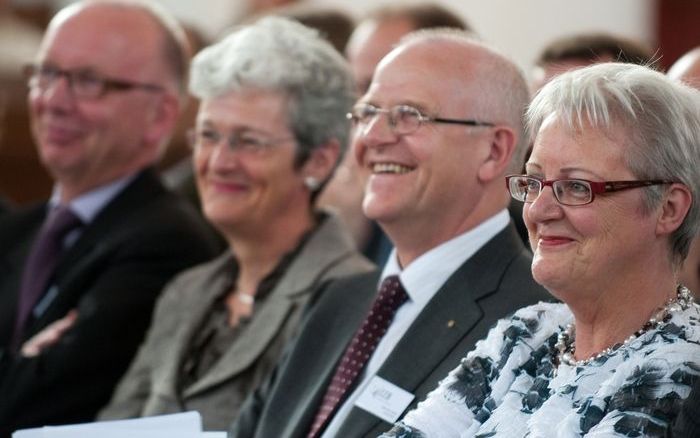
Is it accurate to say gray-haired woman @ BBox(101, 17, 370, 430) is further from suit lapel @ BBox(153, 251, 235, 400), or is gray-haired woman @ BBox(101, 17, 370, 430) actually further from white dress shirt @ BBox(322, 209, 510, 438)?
white dress shirt @ BBox(322, 209, 510, 438)

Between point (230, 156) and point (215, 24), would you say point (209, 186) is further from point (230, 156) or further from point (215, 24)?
point (215, 24)

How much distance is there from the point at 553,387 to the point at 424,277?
839 millimetres

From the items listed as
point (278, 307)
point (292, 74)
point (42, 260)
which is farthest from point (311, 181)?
point (42, 260)

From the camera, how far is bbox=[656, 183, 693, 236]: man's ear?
238 cm

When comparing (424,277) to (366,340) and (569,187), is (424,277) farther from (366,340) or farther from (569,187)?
(569,187)

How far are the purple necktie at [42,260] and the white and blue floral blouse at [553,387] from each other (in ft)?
7.15

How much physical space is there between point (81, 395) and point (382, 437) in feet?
5.49

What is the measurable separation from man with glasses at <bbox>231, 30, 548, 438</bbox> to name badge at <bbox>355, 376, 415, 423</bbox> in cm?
2

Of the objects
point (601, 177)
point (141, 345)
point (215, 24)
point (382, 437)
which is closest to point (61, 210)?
point (141, 345)

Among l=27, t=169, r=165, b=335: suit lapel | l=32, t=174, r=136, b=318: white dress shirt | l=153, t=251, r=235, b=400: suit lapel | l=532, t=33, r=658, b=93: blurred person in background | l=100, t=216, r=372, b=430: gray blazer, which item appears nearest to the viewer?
l=100, t=216, r=372, b=430: gray blazer

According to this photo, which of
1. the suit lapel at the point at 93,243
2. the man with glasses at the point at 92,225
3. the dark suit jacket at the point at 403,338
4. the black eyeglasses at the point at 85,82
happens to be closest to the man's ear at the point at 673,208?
the dark suit jacket at the point at 403,338

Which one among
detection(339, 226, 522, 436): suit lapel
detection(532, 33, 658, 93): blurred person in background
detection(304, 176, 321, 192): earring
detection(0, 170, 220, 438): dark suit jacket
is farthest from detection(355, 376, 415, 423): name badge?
detection(532, 33, 658, 93): blurred person in background

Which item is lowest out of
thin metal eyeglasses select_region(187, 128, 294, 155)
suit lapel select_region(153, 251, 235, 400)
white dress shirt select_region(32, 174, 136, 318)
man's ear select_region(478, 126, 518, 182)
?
white dress shirt select_region(32, 174, 136, 318)

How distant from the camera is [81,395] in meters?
4.02
